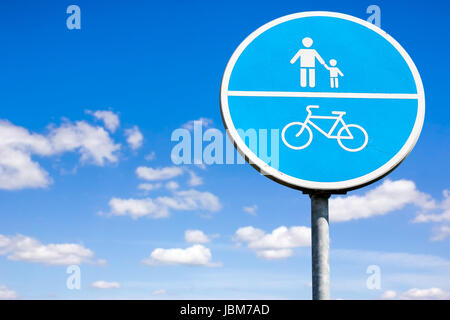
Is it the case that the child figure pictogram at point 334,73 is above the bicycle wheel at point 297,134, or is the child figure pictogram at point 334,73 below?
above

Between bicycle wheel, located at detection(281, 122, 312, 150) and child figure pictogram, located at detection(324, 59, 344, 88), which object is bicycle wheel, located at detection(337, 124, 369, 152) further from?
child figure pictogram, located at detection(324, 59, 344, 88)

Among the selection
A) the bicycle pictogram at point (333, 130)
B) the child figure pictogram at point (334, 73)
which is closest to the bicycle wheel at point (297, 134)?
the bicycle pictogram at point (333, 130)

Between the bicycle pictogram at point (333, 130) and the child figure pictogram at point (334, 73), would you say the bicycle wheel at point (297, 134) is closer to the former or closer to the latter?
the bicycle pictogram at point (333, 130)

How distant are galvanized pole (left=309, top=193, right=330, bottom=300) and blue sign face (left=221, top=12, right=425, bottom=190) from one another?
205 millimetres

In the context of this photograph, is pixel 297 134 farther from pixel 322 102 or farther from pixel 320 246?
pixel 320 246

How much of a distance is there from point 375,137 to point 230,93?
131 cm

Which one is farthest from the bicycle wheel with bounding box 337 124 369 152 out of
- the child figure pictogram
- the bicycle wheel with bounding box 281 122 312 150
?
the child figure pictogram

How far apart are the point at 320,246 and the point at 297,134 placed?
0.97 metres

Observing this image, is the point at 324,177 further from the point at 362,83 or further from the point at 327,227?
the point at 362,83

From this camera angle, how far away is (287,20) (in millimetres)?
4984

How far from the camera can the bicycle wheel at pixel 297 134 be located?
4.64 meters

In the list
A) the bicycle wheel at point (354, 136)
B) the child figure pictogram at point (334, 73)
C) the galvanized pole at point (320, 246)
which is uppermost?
the child figure pictogram at point (334, 73)

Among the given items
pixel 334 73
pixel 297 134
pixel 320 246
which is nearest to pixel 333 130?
pixel 297 134
